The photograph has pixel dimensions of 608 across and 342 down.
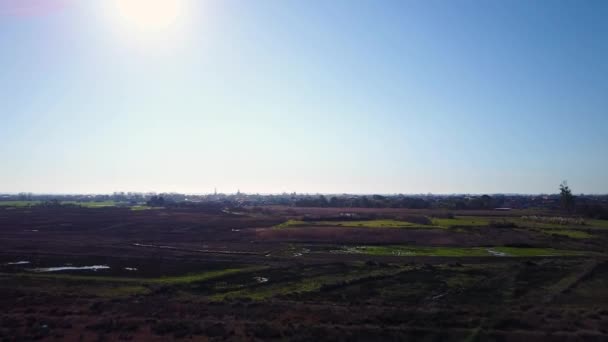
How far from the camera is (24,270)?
29578 mm

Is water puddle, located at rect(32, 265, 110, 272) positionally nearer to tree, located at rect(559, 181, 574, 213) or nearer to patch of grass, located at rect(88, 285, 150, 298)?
patch of grass, located at rect(88, 285, 150, 298)

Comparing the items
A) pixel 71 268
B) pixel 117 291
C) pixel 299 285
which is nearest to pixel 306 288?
pixel 299 285

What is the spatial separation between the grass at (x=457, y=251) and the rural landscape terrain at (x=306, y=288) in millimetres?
108

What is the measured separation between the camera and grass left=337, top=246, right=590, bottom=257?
123 feet

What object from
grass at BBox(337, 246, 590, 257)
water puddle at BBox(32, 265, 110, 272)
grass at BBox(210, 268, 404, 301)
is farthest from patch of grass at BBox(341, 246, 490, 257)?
water puddle at BBox(32, 265, 110, 272)

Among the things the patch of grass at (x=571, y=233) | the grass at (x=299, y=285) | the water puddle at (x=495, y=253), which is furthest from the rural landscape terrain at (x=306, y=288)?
the patch of grass at (x=571, y=233)

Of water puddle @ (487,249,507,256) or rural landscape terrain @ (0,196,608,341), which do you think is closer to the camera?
rural landscape terrain @ (0,196,608,341)

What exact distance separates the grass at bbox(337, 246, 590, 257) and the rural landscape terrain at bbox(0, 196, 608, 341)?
4.3 inches

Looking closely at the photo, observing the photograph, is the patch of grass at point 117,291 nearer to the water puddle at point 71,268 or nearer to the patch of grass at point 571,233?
the water puddle at point 71,268

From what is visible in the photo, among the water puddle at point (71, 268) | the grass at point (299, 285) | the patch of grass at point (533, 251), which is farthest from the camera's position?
the patch of grass at point (533, 251)

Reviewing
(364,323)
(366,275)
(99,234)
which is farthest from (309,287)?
A: (99,234)

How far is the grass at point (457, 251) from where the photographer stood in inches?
1475

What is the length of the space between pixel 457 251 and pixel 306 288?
21.0 m

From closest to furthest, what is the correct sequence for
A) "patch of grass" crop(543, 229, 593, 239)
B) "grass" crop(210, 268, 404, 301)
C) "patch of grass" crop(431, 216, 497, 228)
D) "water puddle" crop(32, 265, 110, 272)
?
"grass" crop(210, 268, 404, 301) < "water puddle" crop(32, 265, 110, 272) < "patch of grass" crop(543, 229, 593, 239) < "patch of grass" crop(431, 216, 497, 228)
